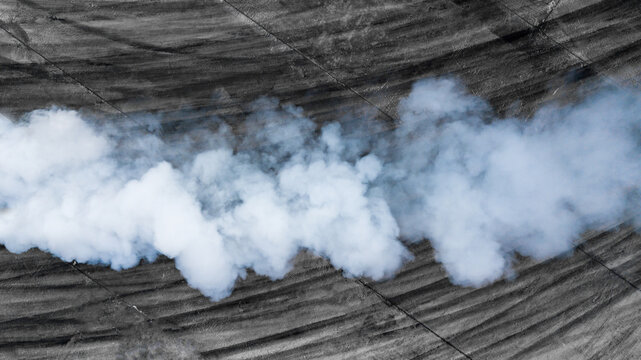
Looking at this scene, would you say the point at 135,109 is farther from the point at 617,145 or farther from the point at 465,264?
the point at 617,145

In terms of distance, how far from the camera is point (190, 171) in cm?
624

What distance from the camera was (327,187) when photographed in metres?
→ 6.11

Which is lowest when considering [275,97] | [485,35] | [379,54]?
[275,97]

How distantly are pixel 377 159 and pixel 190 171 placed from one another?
8.05 feet

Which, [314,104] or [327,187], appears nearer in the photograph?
[327,187]

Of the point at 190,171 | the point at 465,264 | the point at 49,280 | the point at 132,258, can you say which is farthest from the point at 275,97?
the point at 49,280

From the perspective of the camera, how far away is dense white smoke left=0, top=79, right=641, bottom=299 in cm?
608

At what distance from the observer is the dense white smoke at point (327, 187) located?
6078mm

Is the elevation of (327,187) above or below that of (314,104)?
below

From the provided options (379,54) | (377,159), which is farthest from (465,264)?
(379,54)

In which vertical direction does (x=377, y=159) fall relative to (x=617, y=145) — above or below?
below

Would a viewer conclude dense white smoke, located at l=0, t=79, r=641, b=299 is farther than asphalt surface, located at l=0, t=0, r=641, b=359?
No

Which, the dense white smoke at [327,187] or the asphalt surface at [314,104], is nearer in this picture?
the dense white smoke at [327,187]

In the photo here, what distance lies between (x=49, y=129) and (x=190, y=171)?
1889 mm
